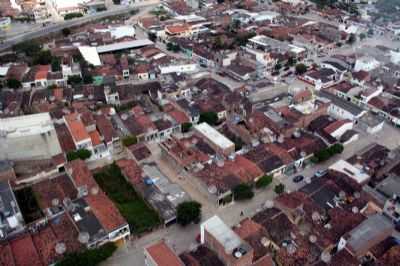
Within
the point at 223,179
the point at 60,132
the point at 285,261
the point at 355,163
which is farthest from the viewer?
the point at 60,132

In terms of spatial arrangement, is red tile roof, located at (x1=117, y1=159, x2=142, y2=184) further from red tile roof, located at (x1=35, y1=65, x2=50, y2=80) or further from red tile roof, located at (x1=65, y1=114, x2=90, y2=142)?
red tile roof, located at (x1=35, y1=65, x2=50, y2=80)

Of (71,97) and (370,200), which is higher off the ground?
(71,97)

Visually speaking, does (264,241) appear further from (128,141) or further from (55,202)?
(128,141)

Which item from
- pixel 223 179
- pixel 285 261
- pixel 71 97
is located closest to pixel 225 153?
pixel 223 179

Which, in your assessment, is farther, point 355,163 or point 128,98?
point 128,98

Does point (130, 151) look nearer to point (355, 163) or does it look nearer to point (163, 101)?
point (163, 101)

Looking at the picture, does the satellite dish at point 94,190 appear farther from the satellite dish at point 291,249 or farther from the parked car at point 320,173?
the parked car at point 320,173

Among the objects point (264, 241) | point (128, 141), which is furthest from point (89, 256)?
point (128, 141)
